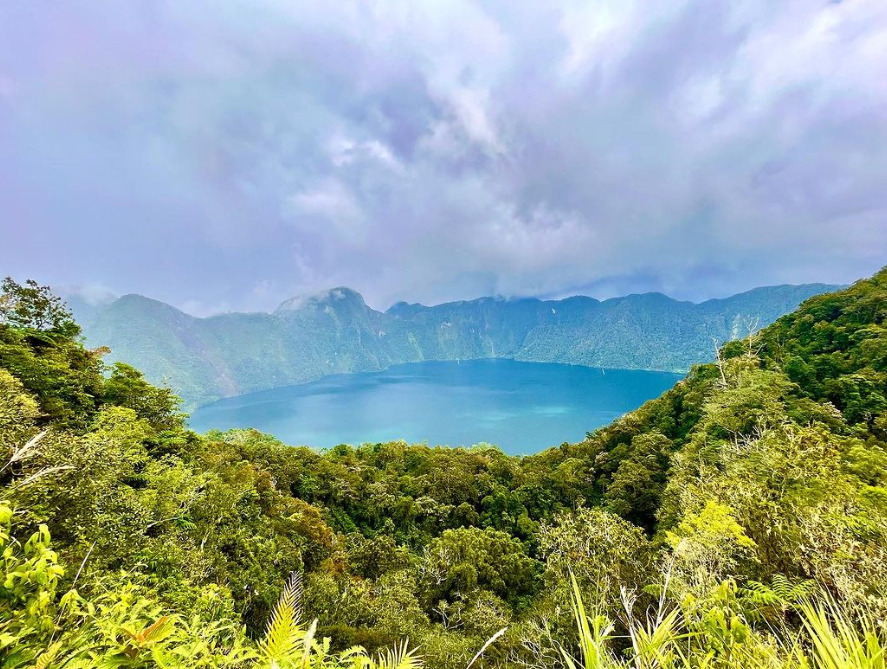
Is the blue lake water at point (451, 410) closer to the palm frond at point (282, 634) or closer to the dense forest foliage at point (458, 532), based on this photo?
the dense forest foliage at point (458, 532)

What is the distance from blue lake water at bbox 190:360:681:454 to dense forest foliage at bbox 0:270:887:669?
163ft

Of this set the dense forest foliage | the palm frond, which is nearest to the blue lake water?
the dense forest foliage

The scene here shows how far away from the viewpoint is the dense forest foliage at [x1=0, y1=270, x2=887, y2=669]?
2340 millimetres

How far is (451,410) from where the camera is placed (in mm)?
111438

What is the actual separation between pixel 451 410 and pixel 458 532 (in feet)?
310

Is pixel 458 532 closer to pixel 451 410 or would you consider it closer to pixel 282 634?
pixel 282 634

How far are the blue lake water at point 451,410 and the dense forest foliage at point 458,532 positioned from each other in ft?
163

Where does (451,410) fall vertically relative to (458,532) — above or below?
above

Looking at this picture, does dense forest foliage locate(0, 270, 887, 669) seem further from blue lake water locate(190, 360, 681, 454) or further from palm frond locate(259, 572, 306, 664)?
blue lake water locate(190, 360, 681, 454)

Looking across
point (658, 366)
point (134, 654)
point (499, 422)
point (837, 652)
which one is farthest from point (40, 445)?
point (658, 366)

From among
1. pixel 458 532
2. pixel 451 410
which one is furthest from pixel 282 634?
pixel 451 410

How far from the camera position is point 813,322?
88.1 ft

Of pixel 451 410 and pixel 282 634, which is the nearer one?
pixel 282 634

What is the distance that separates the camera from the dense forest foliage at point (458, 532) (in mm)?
2340
